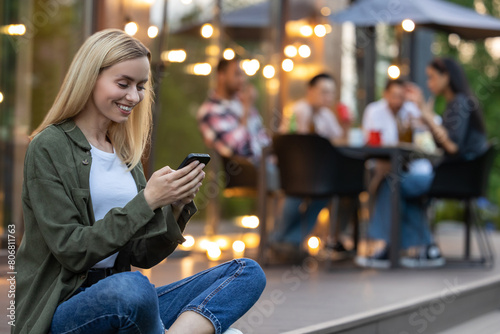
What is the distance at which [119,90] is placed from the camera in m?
2.01

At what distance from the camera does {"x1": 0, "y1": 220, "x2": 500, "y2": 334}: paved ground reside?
3.18 metres

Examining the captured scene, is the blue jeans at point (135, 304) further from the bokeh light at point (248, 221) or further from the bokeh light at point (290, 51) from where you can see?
the bokeh light at point (290, 51)

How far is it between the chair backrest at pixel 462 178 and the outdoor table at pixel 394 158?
0.23 metres

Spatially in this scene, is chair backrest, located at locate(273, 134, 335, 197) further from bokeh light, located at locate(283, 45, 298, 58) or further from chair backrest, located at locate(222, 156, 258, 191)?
bokeh light, located at locate(283, 45, 298, 58)

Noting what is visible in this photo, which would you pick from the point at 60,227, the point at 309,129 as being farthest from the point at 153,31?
the point at 60,227

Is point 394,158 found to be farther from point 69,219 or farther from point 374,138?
point 69,219

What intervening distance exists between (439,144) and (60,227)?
4.10 metres

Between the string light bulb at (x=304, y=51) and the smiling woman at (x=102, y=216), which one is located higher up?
the string light bulb at (x=304, y=51)

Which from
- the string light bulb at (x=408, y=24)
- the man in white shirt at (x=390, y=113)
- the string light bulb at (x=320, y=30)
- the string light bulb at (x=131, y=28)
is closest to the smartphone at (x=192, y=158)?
the string light bulb at (x=131, y=28)

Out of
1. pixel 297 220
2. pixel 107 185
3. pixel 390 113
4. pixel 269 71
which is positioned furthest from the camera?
pixel 269 71

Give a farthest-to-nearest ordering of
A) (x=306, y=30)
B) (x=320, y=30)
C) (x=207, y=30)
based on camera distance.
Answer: (x=320, y=30)
(x=306, y=30)
(x=207, y=30)

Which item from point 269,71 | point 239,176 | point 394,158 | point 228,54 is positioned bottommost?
point 239,176

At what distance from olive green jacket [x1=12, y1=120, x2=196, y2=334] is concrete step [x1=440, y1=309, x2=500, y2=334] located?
261 centimetres

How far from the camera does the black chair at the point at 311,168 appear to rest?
5004 millimetres
